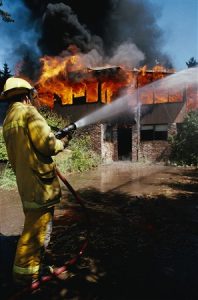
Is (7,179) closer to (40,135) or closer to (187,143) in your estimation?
(40,135)

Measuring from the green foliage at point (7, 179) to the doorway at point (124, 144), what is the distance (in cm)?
1212

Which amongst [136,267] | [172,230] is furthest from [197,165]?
[136,267]

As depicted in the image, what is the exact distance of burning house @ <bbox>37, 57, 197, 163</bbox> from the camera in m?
20.2

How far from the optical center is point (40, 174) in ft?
11.2

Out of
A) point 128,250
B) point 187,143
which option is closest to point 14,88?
point 128,250

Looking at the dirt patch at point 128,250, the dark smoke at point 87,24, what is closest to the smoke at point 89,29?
the dark smoke at point 87,24

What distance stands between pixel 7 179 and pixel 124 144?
506 inches

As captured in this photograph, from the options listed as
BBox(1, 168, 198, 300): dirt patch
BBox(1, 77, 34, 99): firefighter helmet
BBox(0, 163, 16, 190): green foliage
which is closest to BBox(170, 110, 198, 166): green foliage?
BBox(1, 168, 198, 300): dirt patch

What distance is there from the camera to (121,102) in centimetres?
2081

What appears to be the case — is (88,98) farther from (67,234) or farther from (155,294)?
(155,294)

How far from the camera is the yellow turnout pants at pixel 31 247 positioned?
134 inches

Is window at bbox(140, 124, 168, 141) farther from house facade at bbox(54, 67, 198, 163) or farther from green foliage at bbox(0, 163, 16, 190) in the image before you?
green foliage at bbox(0, 163, 16, 190)

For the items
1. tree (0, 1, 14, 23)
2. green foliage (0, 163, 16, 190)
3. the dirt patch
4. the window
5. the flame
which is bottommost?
the dirt patch

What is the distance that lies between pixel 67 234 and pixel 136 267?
181 cm
